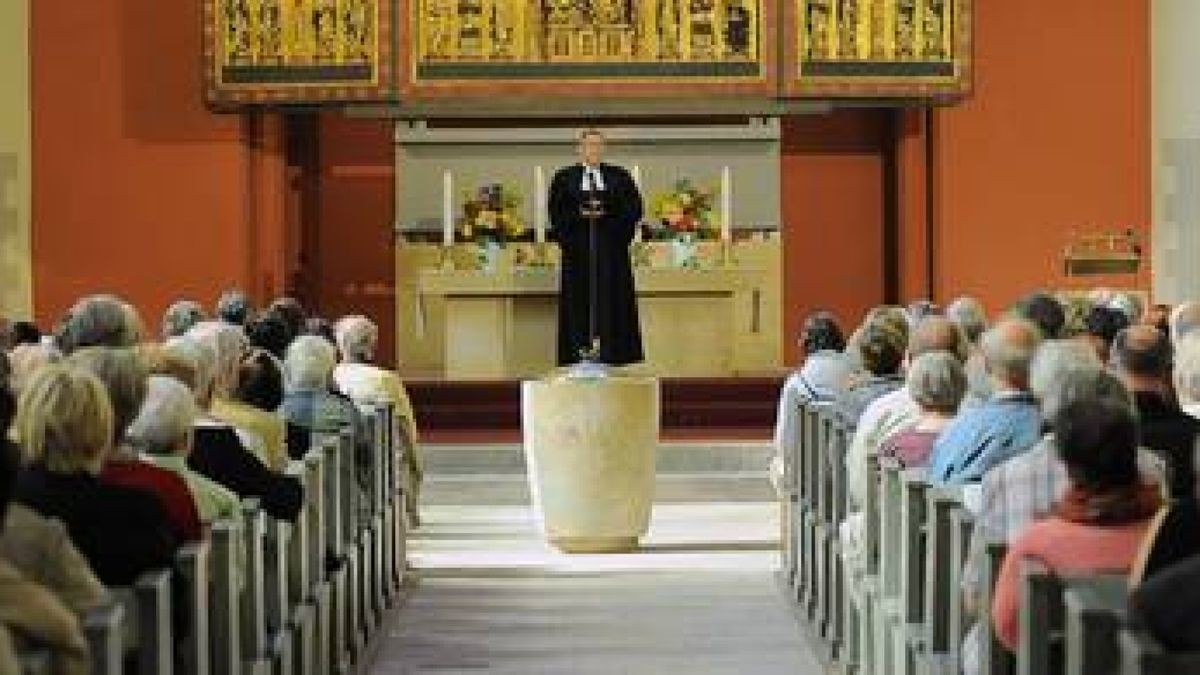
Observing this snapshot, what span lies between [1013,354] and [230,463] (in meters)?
2.23

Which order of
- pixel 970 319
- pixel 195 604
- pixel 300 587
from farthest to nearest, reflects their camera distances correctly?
1. pixel 970 319
2. pixel 300 587
3. pixel 195 604

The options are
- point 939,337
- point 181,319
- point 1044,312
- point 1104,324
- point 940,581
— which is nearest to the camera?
point 940,581

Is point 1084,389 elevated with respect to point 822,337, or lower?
elevated

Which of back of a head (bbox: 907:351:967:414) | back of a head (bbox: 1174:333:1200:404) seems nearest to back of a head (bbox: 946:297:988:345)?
back of a head (bbox: 907:351:967:414)

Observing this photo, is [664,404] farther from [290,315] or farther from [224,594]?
[224,594]

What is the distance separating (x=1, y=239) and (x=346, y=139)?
2.61m

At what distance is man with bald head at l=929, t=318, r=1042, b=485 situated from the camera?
7.06 meters

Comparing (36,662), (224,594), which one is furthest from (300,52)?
(36,662)

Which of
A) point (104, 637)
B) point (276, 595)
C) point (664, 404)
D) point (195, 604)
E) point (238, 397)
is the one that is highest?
point (238, 397)

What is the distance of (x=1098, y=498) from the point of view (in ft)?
17.0

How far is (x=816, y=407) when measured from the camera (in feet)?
32.9

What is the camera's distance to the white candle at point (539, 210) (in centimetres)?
1642

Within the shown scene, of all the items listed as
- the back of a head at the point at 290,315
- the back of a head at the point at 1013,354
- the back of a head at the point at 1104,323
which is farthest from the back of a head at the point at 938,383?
the back of a head at the point at 290,315

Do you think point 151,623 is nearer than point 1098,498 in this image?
Yes
